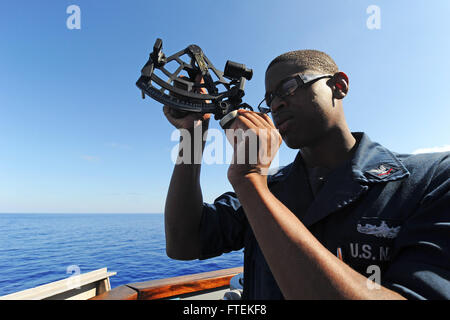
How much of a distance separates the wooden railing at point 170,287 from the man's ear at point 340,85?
12.1ft

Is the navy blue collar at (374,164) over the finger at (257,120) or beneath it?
beneath

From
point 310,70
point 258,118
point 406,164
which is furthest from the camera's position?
point 310,70

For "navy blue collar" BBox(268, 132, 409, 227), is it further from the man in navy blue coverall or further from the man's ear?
the man's ear

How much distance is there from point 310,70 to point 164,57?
1.08 metres

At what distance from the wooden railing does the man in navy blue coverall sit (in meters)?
2.58

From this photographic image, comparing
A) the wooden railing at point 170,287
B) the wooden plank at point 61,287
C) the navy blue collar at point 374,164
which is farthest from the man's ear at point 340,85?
the wooden plank at point 61,287

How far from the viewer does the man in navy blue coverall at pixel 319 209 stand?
2.34 feet

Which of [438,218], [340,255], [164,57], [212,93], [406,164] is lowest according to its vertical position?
[340,255]

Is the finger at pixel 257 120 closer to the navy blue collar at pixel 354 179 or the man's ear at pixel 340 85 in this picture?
the navy blue collar at pixel 354 179

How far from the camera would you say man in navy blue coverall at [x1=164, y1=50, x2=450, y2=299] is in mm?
713

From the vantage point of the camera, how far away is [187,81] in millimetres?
1854

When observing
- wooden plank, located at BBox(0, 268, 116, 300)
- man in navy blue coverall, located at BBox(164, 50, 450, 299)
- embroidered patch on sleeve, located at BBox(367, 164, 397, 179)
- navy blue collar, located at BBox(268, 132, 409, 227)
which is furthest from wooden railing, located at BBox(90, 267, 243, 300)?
embroidered patch on sleeve, located at BBox(367, 164, 397, 179)
